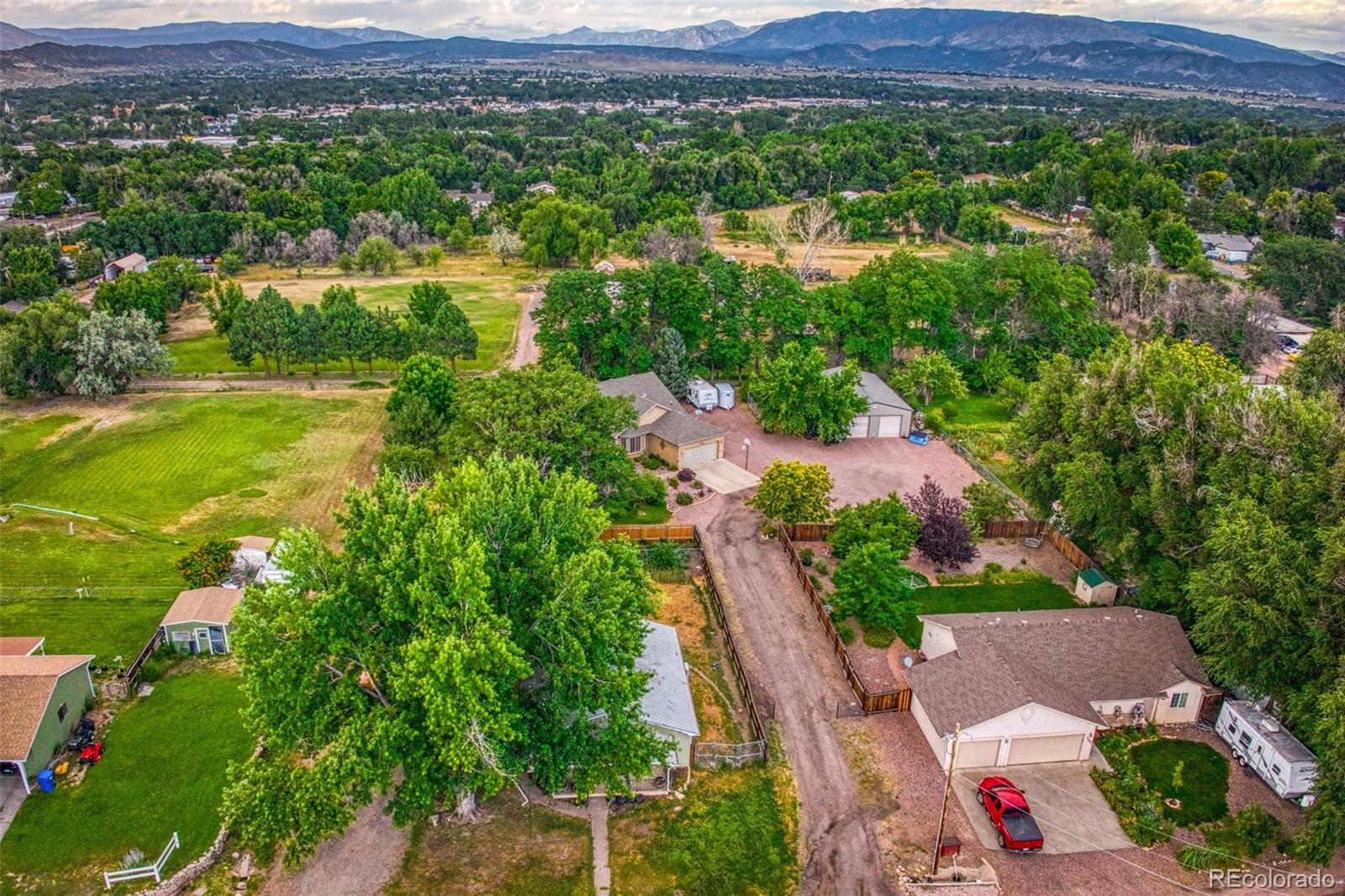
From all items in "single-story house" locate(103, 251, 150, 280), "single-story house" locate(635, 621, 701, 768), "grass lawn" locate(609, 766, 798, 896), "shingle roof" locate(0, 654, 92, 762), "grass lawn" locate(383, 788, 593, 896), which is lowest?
"grass lawn" locate(609, 766, 798, 896)

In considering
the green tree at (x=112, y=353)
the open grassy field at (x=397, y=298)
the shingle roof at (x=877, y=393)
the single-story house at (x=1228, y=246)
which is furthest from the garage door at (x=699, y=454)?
the single-story house at (x=1228, y=246)

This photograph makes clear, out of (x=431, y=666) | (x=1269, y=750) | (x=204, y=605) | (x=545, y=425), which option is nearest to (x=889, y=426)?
(x=545, y=425)

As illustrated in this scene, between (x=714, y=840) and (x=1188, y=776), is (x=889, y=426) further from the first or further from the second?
(x=714, y=840)

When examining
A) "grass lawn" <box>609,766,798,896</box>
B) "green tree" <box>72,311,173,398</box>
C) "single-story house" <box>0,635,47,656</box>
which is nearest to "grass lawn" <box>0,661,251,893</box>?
"single-story house" <box>0,635,47,656</box>

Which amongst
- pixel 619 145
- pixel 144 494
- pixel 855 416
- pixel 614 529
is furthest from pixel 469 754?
pixel 619 145

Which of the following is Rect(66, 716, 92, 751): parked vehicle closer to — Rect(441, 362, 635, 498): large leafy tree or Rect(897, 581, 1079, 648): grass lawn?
Rect(441, 362, 635, 498): large leafy tree

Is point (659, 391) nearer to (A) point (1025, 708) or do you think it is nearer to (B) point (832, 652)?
(B) point (832, 652)
